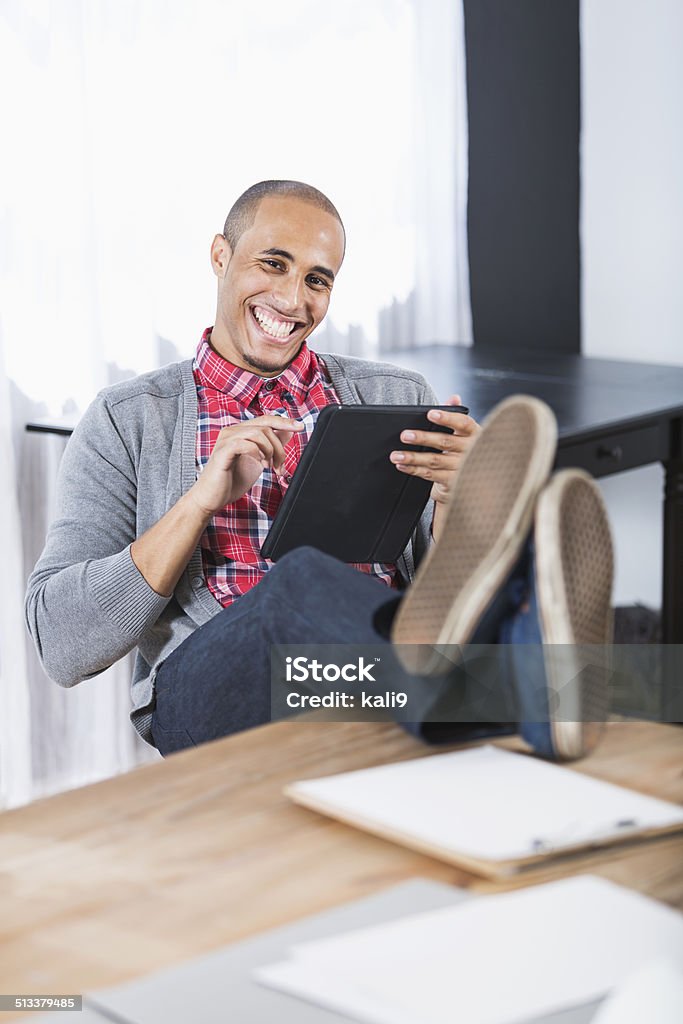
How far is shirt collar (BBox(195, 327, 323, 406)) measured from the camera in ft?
5.28

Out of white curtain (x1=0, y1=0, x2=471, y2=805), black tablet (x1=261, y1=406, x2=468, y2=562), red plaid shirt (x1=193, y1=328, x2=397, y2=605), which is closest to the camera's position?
black tablet (x1=261, y1=406, x2=468, y2=562)

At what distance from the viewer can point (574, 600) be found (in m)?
0.86

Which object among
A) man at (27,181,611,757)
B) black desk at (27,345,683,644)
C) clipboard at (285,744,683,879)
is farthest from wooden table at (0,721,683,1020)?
black desk at (27,345,683,644)

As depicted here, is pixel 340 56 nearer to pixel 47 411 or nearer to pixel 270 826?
pixel 47 411

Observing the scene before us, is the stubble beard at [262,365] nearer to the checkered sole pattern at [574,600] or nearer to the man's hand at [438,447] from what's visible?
the man's hand at [438,447]

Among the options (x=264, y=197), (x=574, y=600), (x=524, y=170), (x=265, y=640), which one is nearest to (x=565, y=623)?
(x=574, y=600)

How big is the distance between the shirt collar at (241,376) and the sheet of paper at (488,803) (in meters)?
0.75

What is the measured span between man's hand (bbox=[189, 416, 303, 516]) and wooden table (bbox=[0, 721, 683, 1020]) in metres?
0.42

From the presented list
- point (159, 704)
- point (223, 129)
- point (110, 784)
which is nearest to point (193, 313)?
point (223, 129)

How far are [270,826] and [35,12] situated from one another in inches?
63.6

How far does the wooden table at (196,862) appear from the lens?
719 mm

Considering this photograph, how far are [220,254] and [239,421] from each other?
243 mm

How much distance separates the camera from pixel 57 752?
7.54ft

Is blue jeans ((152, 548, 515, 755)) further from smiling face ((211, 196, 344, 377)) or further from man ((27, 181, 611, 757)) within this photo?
smiling face ((211, 196, 344, 377))
